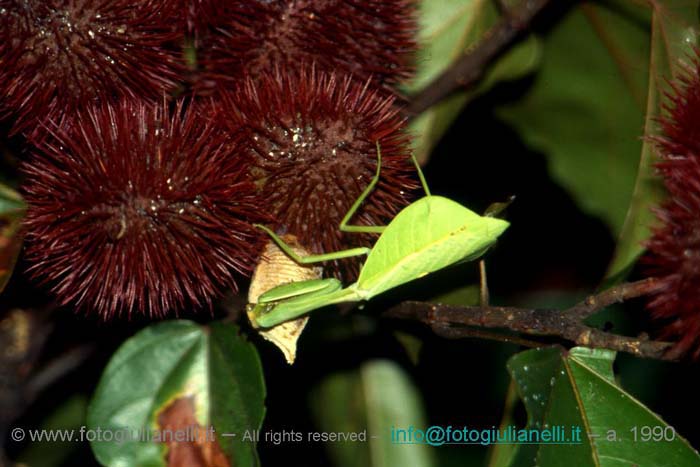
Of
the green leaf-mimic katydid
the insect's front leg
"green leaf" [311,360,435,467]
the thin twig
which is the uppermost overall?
the thin twig

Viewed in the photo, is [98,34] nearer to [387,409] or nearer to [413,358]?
[413,358]

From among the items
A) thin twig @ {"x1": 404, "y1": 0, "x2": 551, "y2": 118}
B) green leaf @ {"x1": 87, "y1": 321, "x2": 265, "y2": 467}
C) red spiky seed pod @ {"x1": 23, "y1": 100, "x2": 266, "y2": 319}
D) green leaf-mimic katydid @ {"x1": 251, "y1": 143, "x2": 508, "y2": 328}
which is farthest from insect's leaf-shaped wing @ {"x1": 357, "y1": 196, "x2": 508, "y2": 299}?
thin twig @ {"x1": 404, "y1": 0, "x2": 551, "y2": 118}

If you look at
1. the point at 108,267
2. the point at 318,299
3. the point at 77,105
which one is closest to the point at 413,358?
the point at 318,299

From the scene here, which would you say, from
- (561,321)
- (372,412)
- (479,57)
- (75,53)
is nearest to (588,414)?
(561,321)

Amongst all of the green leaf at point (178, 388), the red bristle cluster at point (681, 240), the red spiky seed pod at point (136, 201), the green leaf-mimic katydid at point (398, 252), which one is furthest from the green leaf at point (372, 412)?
the red bristle cluster at point (681, 240)

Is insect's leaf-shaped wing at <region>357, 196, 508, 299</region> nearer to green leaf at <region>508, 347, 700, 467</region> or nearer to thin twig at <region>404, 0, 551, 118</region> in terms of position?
green leaf at <region>508, 347, 700, 467</region>
